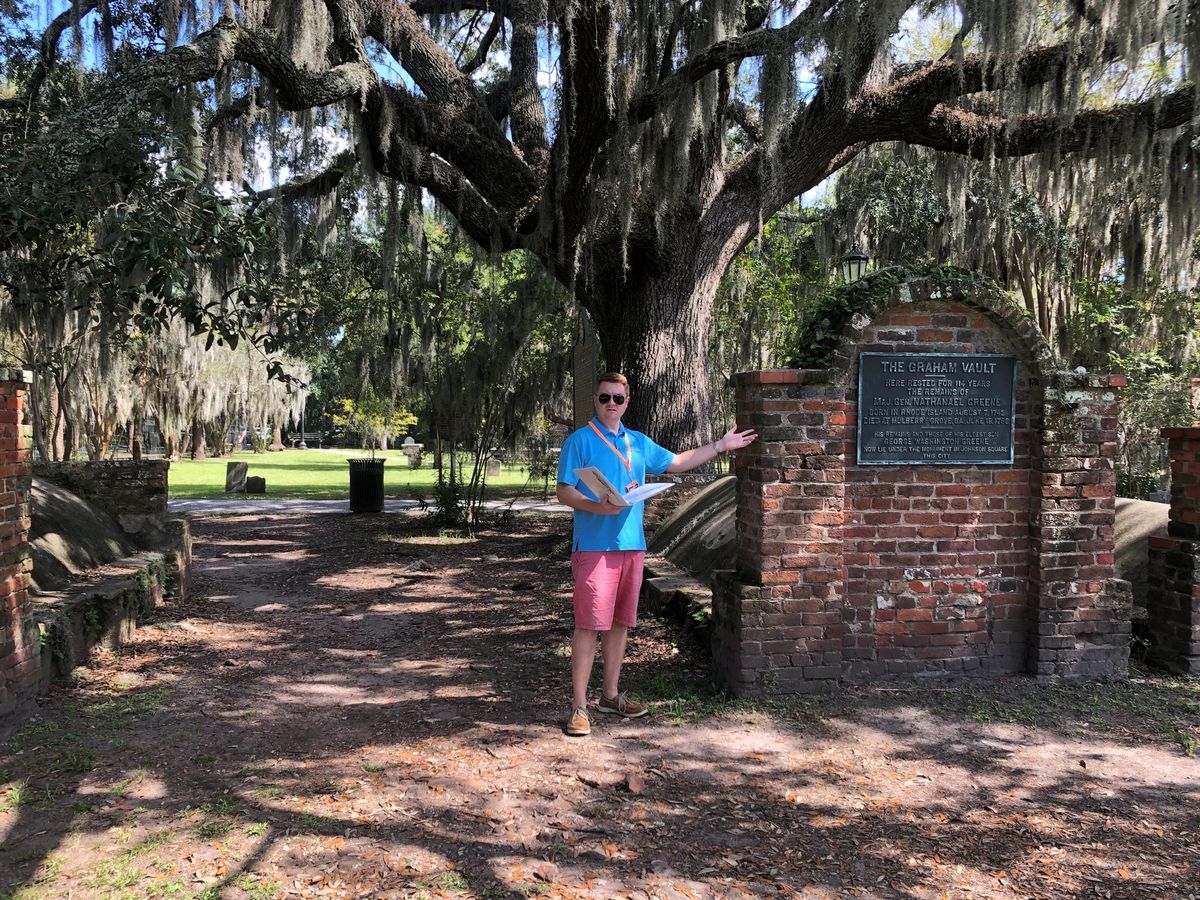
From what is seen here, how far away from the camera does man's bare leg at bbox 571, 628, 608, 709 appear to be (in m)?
4.35

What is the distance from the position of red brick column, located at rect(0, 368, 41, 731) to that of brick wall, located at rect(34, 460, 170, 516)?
140 inches

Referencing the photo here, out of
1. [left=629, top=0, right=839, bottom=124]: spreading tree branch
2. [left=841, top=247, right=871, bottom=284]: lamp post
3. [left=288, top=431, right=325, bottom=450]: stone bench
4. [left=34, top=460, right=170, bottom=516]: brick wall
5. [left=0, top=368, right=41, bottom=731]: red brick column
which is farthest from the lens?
[left=288, top=431, right=325, bottom=450]: stone bench

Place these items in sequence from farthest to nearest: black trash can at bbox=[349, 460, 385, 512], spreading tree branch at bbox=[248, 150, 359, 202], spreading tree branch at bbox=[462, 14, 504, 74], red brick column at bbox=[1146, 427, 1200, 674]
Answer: black trash can at bbox=[349, 460, 385, 512]
spreading tree branch at bbox=[462, 14, 504, 74]
spreading tree branch at bbox=[248, 150, 359, 202]
red brick column at bbox=[1146, 427, 1200, 674]

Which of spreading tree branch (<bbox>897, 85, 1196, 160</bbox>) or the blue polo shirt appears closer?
the blue polo shirt

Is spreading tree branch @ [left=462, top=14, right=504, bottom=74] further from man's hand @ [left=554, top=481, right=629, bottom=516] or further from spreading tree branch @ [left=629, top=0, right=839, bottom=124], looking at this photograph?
man's hand @ [left=554, top=481, right=629, bottom=516]

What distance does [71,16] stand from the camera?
8.27m

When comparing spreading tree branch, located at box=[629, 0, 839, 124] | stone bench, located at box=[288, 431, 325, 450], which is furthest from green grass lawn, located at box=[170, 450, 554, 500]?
stone bench, located at box=[288, 431, 325, 450]

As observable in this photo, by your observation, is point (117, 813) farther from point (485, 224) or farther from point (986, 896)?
point (485, 224)

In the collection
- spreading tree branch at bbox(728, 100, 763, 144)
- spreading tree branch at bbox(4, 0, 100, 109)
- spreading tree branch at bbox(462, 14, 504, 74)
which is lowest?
spreading tree branch at bbox(4, 0, 100, 109)

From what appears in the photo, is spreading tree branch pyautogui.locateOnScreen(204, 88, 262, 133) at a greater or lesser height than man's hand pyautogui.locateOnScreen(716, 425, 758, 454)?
greater

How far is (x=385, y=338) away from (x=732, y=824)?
489 inches

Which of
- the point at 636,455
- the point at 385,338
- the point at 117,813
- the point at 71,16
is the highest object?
the point at 71,16

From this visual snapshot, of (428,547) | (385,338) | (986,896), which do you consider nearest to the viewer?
(986,896)

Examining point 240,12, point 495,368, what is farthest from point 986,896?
point 495,368
